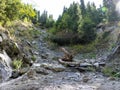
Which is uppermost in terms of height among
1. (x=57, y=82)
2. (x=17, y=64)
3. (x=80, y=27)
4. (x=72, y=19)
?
(x=72, y=19)

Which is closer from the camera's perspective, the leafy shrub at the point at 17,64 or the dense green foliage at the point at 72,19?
the leafy shrub at the point at 17,64

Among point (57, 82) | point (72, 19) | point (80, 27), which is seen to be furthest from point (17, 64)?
point (72, 19)

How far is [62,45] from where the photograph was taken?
34.1m

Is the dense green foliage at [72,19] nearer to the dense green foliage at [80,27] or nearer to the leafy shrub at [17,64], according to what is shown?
the dense green foliage at [80,27]

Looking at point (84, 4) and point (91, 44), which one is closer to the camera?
point (91, 44)

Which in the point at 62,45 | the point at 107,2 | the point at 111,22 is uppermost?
the point at 107,2

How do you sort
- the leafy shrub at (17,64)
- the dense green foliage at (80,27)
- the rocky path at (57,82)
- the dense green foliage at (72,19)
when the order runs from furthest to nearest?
1. the dense green foliage at (80,27)
2. the dense green foliage at (72,19)
3. the leafy shrub at (17,64)
4. the rocky path at (57,82)

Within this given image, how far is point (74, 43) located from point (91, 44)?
3.24 meters

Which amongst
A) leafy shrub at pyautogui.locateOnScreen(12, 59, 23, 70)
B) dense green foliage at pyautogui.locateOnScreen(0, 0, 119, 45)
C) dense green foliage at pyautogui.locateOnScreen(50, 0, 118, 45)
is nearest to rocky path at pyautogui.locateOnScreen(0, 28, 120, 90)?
leafy shrub at pyautogui.locateOnScreen(12, 59, 23, 70)

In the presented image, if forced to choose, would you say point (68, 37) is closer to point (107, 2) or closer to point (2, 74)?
point (107, 2)

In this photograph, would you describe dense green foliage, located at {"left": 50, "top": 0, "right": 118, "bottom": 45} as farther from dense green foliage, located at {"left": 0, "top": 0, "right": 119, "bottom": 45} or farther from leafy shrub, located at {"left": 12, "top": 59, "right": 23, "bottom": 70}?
leafy shrub, located at {"left": 12, "top": 59, "right": 23, "bottom": 70}

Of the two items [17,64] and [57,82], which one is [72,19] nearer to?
[17,64]

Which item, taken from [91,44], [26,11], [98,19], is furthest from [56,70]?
[98,19]

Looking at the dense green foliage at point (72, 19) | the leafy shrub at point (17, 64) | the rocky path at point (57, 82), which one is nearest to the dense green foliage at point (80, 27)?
the dense green foliage at point (72, 19)
